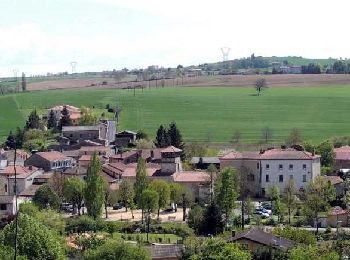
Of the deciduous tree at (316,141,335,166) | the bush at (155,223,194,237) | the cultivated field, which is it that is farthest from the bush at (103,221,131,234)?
the cultivated field

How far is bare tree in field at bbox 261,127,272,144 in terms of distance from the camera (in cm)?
8539

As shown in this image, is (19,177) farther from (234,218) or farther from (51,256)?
(51,256)

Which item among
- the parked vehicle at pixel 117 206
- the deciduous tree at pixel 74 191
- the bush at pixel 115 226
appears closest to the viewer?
the bush at pixel 115 226

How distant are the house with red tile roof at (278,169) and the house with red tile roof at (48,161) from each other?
14286 millimetres

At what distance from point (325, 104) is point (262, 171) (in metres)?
46.1

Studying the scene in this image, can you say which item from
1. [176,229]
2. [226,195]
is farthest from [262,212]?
[176,229]

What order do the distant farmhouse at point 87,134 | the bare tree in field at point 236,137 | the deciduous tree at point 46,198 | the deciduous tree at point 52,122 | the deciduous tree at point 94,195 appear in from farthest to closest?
the deciduous tree at point 52,122
the bare tree in field at point 236,137
the distant farmhouse at point 87,134
the deciduous tree at point 46,198
the deciduous tree at point 94,195

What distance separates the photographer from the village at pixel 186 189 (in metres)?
46.3

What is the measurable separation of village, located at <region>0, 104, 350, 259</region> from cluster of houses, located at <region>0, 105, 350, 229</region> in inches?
2.8

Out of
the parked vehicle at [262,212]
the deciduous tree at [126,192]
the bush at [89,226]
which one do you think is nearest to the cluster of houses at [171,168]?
the deciduous tree at [126,192]

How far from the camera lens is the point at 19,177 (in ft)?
199

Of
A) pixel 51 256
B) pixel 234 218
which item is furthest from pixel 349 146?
pixel 51 256

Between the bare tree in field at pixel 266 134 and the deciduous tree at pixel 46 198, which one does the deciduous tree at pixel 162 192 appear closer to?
the deciduous tree at pixel 46 198

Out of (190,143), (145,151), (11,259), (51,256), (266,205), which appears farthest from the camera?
(190,143)
